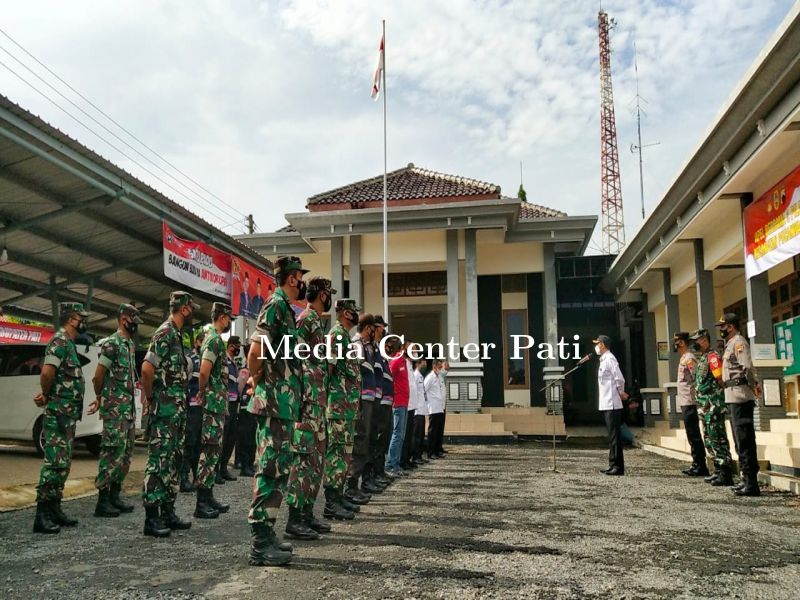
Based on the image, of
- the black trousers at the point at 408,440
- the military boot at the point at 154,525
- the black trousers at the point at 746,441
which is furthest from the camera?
the black trousers at the point at 408,440

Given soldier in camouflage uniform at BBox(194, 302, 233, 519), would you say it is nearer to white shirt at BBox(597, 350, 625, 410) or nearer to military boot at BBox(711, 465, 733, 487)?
white shirt at BBox(597, 350, 625, 410)

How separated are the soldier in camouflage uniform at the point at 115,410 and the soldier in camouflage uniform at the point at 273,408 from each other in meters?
2.25

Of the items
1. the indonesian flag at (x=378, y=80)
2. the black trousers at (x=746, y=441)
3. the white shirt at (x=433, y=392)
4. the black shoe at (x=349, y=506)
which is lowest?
the black shoe at (x=349, y=506)

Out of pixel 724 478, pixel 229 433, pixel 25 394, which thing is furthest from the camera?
pixel 25 394

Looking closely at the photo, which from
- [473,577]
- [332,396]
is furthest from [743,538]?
[332,396]

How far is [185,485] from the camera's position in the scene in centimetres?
761

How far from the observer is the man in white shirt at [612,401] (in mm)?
9156

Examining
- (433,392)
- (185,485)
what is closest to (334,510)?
(185,485)

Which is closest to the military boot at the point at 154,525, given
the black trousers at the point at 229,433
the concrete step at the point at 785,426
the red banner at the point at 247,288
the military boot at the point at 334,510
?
the military boot at the point at 334,510

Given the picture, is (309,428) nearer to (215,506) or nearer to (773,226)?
(215,506)

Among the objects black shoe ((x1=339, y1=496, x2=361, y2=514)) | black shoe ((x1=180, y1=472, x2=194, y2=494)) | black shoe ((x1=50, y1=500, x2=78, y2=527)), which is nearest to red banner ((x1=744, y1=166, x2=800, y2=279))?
black shoe ((x1=339, y1=496, x2=361, y2=514))

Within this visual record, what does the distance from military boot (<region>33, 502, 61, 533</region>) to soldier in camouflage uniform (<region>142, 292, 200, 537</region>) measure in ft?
2.58

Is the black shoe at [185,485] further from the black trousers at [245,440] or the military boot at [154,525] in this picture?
the military boot at [154,525]

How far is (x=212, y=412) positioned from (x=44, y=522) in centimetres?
157
